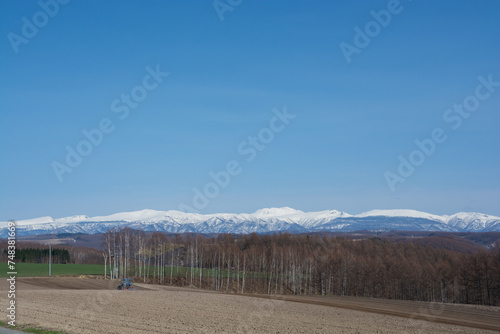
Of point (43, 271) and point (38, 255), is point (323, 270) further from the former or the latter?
point (38, 255)

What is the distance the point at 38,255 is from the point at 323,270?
3816 inches

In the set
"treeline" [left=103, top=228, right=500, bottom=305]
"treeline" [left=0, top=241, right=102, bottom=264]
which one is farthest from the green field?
"treeline" [left=0, top=241, right=102, bottom=264]

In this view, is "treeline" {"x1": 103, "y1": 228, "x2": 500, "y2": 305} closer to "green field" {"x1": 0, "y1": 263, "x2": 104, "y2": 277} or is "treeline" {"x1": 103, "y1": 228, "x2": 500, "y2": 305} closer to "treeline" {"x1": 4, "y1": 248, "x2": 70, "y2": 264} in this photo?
"green field" {"x1": 0, "y1": 263, "x2": 104, "y2": 277}

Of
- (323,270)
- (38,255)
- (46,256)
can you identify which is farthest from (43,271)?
(323,270)

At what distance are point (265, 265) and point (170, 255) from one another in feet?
93.1

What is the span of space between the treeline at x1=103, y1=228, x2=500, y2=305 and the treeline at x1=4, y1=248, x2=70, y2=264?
40.2m

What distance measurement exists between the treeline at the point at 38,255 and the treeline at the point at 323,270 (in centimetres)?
4017

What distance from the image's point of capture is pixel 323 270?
371 ft

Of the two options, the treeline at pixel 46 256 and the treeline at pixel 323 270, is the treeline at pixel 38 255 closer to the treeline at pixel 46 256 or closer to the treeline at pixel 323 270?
the treeline at pixel 46 256

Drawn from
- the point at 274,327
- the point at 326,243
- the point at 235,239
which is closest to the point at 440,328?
the point at 274,327

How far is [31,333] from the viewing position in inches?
979

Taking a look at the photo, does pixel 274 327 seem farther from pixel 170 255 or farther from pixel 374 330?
pixel 170 255

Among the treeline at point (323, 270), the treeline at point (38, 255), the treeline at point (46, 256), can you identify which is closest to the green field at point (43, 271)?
the treeline at point (323, 270)

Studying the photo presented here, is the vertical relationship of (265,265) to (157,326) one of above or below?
below
